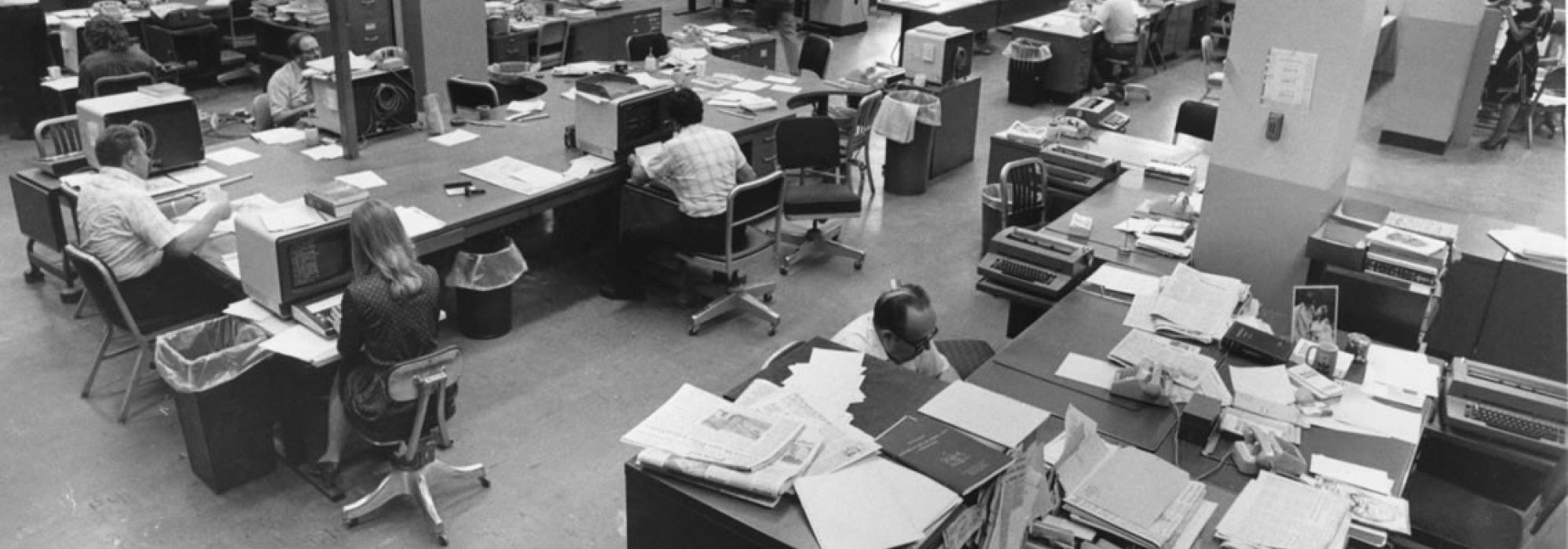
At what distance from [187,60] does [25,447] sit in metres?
6.31

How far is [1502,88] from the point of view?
994 cm

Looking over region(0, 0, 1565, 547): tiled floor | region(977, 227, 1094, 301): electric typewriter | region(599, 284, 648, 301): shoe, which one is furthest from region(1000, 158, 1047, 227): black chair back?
region(599, 284, 648, 301): shoe

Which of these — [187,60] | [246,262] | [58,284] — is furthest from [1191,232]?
[187,60]

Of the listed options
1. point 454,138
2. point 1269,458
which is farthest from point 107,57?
point 1269,458

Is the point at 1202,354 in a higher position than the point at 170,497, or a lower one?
higher

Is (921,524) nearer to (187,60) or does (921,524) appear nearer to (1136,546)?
(1136,546)

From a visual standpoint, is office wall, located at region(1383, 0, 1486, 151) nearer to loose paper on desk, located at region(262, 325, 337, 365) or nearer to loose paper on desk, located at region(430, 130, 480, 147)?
loose paper on desk, located at region(430, 130, 480, 147)

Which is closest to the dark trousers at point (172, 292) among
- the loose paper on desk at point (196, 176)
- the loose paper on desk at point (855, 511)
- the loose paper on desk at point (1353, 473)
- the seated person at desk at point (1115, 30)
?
the loose paper on desk at point (196, 176)

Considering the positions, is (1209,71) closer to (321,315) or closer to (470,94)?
(470,94)

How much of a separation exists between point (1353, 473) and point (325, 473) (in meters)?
3.70

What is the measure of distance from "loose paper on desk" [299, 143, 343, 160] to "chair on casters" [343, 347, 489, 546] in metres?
2.13

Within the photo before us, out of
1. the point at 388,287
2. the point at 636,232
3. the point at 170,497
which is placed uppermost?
the point at 388,287

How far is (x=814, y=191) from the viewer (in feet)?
22.7

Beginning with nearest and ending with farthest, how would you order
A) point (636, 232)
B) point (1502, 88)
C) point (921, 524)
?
point (921, 524) → point (636, 232) → point (1502, 88)
